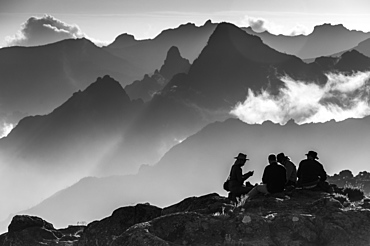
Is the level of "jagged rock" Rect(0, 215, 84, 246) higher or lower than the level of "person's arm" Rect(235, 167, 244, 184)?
lower

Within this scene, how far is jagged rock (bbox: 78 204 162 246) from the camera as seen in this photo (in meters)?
22.8

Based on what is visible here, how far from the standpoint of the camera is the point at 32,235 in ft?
84.5

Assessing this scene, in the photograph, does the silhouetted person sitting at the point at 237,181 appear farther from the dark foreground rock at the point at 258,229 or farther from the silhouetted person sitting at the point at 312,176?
the dark foreground rock at the point at 258,229

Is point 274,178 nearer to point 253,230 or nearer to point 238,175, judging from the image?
point 238,175

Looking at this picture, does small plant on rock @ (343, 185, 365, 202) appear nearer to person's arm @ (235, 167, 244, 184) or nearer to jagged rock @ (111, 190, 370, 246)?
person's arm @ (235, 167, 244, 184)

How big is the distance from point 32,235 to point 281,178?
1166 centimetres

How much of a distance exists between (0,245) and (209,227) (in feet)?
45.3

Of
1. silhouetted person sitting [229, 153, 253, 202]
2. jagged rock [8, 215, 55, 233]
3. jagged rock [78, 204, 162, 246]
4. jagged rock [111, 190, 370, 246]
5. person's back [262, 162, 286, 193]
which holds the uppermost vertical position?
silhouetted person sitting [229, 153, 253, 202]

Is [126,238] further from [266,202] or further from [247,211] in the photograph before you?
[266,202]

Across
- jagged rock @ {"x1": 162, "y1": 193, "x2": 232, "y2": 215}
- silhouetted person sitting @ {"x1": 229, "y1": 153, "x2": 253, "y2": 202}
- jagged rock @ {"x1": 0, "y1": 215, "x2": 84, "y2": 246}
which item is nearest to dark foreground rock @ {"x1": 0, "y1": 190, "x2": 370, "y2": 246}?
jagged rock @ {"x1": 162, "y1": 193, "x2": 232, "y2": 215}

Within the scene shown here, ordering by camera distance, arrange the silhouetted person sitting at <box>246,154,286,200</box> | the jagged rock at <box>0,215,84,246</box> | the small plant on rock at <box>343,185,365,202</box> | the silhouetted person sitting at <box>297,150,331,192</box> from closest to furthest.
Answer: the silhouetted person sitting at <box>246,154,286,200</box>
the silhouetted person sitting at <box>297,150,331,192</box>
the jagged rock at <box>0,215,84,246</box>
the small plant on rock at <box>343,185,365,202</box>

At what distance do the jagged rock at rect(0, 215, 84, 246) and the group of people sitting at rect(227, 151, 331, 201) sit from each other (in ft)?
25.8

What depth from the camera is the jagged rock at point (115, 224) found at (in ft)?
74.8

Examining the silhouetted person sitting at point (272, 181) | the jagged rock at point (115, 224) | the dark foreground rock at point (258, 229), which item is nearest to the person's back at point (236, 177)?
the silhouetted person sitting at point (272, 181)
